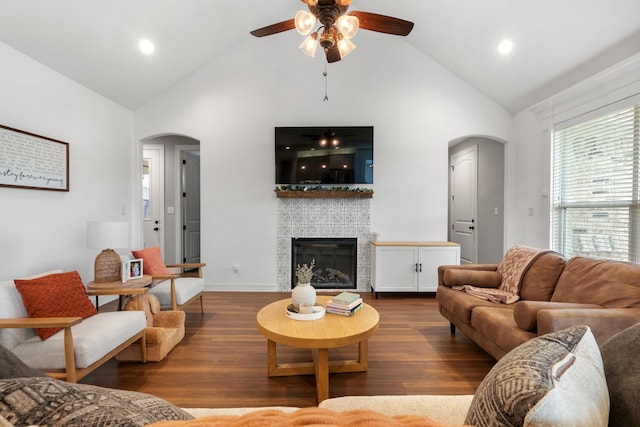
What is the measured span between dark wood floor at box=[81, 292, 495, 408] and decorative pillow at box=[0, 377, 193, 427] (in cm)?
141

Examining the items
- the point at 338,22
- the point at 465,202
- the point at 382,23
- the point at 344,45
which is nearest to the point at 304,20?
the point at 338,22

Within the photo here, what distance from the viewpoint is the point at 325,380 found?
6.04 ft

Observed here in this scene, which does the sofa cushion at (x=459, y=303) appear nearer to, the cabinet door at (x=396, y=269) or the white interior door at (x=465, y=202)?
the cabinet door at (x=396, y=269)

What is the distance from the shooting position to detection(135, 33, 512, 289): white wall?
4.38 metres

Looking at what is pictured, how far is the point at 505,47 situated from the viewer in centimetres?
335

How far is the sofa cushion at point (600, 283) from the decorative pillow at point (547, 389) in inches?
63.7

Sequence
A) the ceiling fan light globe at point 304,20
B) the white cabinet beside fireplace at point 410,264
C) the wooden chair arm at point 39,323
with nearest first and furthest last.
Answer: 1. the wooden chair arm at point 39,323
2. the ceiling fan light globe at point 304,20
3. the white cabinet beside fireplace at point 410,264

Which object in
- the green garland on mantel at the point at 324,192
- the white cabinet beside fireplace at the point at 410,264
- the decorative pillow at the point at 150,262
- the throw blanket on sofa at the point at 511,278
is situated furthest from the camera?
the green garland on mantel at the point at 324,192

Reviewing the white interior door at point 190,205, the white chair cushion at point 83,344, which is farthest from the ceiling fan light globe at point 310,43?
the white interior door at point 190,205

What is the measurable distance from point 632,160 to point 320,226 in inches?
131

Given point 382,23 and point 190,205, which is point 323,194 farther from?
point 190,205

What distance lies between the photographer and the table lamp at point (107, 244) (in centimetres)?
260

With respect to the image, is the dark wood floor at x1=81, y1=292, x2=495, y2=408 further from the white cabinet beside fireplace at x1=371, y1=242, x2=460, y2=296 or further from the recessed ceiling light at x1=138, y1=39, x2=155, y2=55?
the recessed ceiling light at x1=138, y1=39, x2=155, y2=55

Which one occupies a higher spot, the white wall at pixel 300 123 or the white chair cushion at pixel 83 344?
the white wall at pixel 300 123
